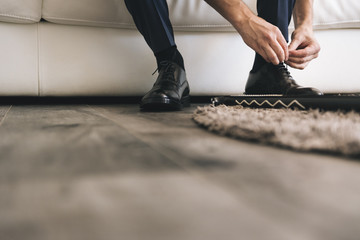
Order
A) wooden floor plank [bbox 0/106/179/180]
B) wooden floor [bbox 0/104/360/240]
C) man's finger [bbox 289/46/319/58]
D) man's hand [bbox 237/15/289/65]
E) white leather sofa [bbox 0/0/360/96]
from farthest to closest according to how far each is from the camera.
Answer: white leather sofa [bbox 0/0/360/96] < man's finger [bbox 289/46/319/58] < man's hand [bbox 237/15/289/65] < wooden floor plank [bbox 0/106/179/180] < wooden floor [bbox 0/104/360/240]

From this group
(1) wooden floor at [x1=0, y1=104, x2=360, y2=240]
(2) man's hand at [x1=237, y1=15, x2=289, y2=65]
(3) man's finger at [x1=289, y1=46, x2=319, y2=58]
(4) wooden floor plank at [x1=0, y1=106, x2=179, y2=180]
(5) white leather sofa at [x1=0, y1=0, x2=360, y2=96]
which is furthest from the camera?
(5) white leather sofa at [x1=0, y1=0, x2=360, y2=96]

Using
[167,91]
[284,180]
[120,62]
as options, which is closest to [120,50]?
[120,62]

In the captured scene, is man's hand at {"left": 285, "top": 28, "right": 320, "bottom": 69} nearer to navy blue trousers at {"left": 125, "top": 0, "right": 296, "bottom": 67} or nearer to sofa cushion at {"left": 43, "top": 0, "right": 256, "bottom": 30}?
navy blue trousers at {"left": 125, "top": 0, "right": 296, "bottom": 67}

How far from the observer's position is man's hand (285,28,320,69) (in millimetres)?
895

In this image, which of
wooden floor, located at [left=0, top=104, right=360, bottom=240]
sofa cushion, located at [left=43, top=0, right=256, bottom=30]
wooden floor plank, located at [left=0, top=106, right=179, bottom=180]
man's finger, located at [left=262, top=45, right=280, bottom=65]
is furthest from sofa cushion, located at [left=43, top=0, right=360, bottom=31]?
wooden floor, located at [left=0, top=104, right=360, bottom=240]

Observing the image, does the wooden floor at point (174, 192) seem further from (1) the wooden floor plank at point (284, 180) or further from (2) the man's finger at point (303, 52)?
(2) the man's finger at point (303, 52)

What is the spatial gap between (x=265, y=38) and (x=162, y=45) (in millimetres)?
288

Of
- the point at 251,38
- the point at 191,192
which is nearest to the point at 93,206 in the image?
the point at 191,192

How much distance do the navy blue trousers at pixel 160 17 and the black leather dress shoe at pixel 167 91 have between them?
0.22 ft

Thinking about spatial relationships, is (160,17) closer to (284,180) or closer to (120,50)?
(120,50)

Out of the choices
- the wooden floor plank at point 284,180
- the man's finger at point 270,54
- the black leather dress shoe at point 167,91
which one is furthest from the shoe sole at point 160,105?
the wooden floor plank at point 284,180

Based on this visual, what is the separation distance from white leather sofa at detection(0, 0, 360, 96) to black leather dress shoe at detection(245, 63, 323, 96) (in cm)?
23

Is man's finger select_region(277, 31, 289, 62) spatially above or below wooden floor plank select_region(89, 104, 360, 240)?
above

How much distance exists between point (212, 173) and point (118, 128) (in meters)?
0.29
